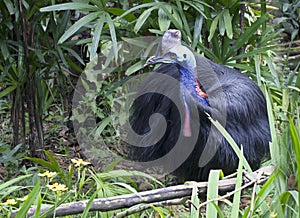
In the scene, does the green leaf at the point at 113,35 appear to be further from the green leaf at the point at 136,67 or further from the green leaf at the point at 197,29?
the green leaf at the point at 197,29

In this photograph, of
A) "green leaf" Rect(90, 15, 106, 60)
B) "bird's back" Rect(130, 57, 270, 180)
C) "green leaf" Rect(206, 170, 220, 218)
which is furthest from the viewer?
"green leaf" Rect(90, 15, 106, 60)

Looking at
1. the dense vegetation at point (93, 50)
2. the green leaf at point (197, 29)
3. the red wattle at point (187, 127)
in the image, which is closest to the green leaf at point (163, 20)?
the dense vegetation at point (93, 50)

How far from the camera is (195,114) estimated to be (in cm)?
217

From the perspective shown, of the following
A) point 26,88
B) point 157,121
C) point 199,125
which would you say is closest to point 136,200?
point 199,125

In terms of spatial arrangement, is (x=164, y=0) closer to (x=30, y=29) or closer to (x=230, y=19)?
(x=230, y=19)

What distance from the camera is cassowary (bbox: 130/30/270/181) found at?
2197mm

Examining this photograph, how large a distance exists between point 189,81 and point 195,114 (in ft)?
0.44

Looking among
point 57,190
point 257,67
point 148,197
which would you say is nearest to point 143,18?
point 257,67

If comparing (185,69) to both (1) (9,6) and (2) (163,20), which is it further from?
(1) (9,6)

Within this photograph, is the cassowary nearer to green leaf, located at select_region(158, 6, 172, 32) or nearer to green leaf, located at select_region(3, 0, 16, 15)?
green leaf, located at select_region(158, 6, 172, 32)

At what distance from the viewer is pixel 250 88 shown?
2.48 meters

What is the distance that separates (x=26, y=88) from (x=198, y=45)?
957 millimetres

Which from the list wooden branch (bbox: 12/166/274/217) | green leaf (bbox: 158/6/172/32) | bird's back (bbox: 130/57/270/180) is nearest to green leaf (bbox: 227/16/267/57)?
bird's back (bbox: 130/57/270/180)

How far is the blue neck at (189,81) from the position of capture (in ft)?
7.20
